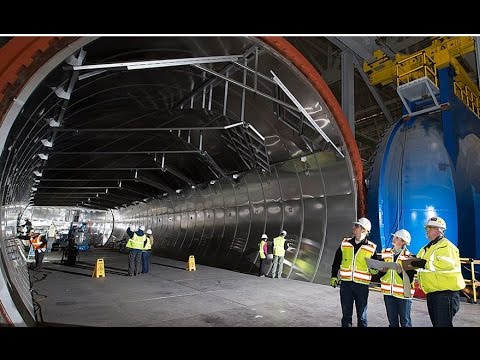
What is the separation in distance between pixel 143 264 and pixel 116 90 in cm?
608

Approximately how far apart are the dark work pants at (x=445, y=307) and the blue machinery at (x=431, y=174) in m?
5.26

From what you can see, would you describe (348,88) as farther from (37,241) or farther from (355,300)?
(37,241)

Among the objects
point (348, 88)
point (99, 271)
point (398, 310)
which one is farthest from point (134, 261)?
point (348, 88)

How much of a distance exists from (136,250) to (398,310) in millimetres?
8986

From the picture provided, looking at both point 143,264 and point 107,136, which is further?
point 107,136

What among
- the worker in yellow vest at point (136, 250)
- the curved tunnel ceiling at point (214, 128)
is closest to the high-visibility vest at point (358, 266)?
the curved tunnel ceiling at point (214, 128)

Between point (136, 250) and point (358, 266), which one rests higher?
point (358, 266)

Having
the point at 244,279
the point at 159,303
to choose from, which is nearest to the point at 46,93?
the point at 159,303

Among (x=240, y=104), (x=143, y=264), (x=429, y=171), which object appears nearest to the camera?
(x=429, y=171)

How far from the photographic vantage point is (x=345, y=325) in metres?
4.75

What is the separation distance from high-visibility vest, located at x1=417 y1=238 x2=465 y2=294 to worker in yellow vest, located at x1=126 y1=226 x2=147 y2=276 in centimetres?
907

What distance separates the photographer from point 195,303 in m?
6.91

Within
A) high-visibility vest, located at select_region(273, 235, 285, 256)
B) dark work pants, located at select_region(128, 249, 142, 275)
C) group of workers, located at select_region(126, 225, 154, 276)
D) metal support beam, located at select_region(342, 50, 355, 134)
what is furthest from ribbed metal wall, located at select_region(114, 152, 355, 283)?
dark work pants, located at select_region(128, 249, 142, 275)

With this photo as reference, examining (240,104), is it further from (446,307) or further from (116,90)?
(446,307)
